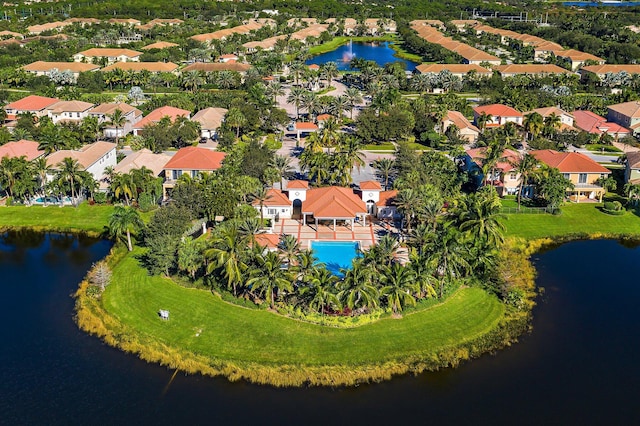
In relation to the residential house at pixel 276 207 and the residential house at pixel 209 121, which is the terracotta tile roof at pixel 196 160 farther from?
the residential house at pixel 209 121

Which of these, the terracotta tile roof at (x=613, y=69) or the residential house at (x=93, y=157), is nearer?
the residential house at (x=93, y=157)

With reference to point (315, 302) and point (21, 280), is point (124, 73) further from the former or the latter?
point (315, 302)

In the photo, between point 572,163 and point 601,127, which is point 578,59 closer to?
point 601,127

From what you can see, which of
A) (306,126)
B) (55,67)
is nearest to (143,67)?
(55,67)

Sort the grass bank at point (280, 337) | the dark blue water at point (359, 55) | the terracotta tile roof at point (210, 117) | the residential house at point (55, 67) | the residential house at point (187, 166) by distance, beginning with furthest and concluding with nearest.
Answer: the dark blue water at point (359, 55)
the residential house at point (55, 67)
the terracotta tile roof at point (210, 117)
the residential house at point (187, 166)
the grass bank at point (280, 337)

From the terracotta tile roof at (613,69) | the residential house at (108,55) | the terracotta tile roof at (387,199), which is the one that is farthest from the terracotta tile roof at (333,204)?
the residential house at (108,55)

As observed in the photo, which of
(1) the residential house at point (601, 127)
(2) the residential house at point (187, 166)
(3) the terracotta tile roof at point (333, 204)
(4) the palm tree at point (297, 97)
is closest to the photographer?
(3) the terracotta tile roof at point (333, 204)
